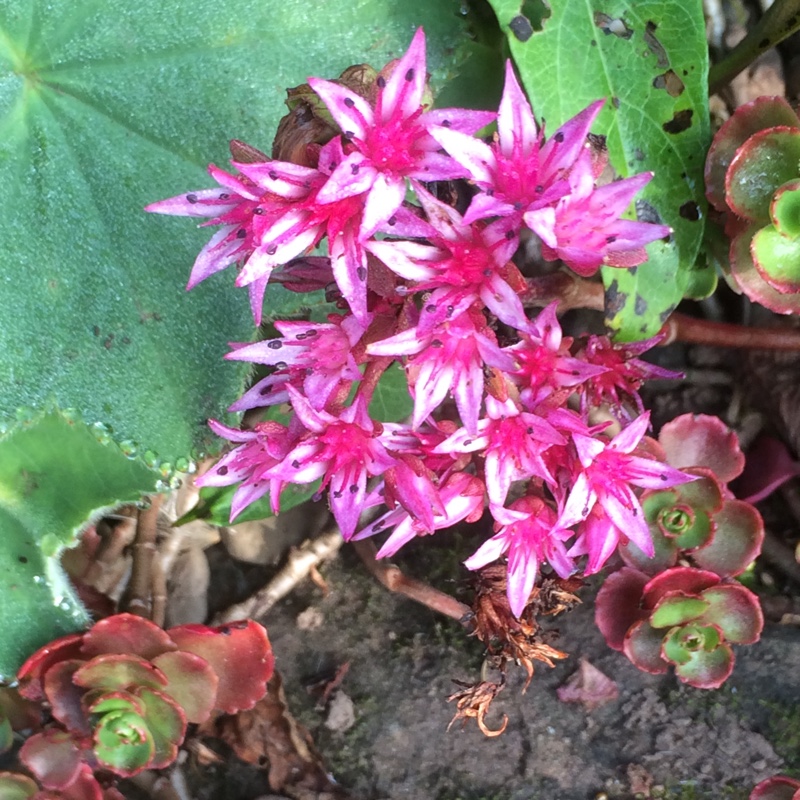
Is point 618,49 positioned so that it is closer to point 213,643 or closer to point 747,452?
point 747,452

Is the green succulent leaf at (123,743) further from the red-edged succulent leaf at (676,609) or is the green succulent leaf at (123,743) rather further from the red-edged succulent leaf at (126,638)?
the red-edged succulent leaf at (676,609)

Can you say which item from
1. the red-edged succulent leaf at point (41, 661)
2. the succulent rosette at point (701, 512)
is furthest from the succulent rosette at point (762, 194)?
the red-edged succulent leaf at point (41, 661)

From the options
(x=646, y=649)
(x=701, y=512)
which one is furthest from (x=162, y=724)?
(x=701, y=512)

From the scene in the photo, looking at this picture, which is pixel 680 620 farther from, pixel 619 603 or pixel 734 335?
pixel 734 335

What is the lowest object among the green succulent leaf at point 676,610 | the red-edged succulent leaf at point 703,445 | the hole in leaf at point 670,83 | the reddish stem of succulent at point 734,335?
the green succulent leaf at point 676,610

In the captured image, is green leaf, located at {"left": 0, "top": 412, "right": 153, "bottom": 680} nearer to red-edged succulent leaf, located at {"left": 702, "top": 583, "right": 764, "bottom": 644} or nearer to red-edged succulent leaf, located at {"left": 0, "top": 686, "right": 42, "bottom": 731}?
red-edged succulent leaf, located at {"left": 0, "top": 686, "right": 42, "bottom": 731}

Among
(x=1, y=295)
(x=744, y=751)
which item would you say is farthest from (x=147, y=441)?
(x=744, y=751)
